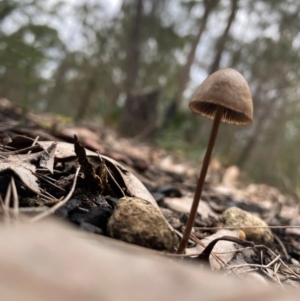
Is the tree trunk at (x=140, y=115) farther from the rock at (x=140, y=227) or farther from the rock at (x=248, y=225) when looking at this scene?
the rock at (x=140, y=227)

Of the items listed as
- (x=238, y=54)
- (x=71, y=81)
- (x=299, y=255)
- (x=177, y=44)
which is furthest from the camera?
(x=71, y=81)

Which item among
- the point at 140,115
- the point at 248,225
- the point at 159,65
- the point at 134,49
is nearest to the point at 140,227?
the point at 248,225

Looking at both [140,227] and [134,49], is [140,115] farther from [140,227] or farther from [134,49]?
[140,227]

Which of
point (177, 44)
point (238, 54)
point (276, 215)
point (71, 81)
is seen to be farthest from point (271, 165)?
point (276, 215)

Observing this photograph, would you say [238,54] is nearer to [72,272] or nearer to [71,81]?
[71,81]

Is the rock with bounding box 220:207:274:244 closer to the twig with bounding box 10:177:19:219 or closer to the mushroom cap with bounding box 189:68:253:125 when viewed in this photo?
the mushroom cap with bounding box 189:68:253:125

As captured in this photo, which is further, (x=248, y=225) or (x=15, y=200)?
(x=248, y=225)
